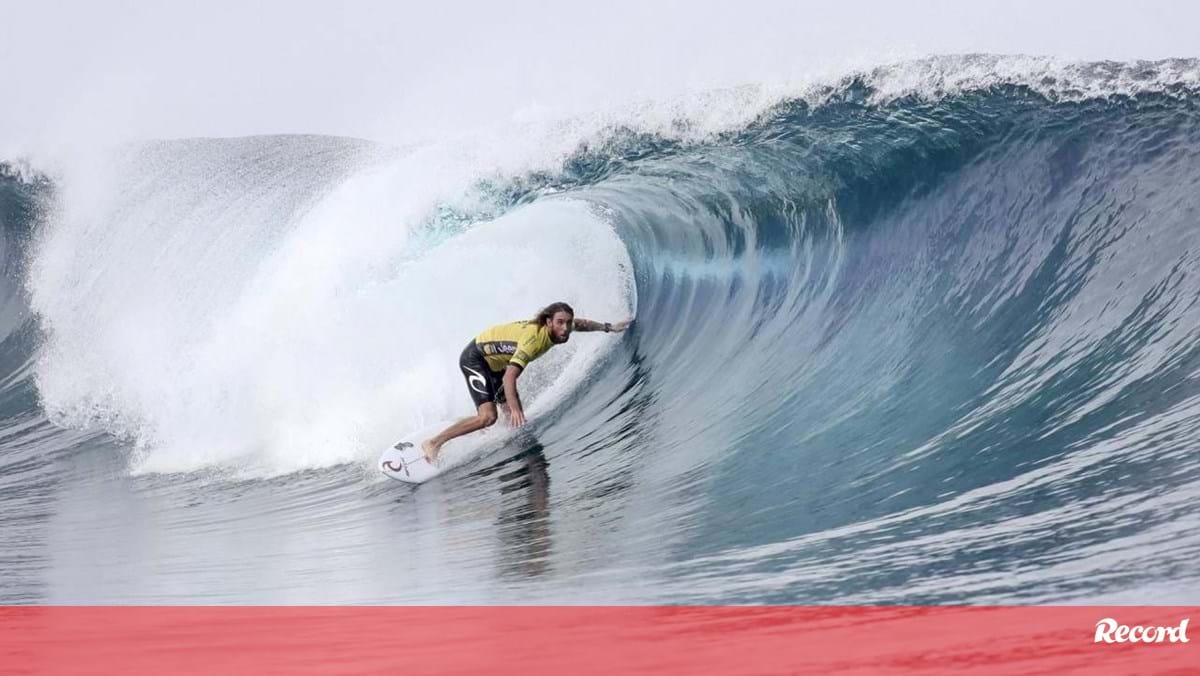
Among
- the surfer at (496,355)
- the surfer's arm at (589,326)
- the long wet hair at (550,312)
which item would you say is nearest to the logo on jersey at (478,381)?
the surfer at (496,355)

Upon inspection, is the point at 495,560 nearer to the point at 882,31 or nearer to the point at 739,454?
the point at 739,454

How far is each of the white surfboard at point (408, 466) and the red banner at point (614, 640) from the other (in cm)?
202

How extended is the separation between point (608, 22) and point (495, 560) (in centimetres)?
1848

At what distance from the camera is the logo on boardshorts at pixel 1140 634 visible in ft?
8.08

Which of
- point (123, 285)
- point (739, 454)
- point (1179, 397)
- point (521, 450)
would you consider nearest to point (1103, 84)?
point (1179, 397)

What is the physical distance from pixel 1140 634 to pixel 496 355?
152 inches

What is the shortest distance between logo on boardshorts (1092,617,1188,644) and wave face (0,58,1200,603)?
0.19m

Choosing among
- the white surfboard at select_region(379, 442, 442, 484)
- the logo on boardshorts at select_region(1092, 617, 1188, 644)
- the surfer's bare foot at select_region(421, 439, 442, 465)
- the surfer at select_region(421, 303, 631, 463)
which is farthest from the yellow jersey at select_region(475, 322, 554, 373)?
the logo on boardshorts at select_region(1092, 617, 1188, 644)

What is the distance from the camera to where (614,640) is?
301cm

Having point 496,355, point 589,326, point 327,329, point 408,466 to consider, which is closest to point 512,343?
point 496,355

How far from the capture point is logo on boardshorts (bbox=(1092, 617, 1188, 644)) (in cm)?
246

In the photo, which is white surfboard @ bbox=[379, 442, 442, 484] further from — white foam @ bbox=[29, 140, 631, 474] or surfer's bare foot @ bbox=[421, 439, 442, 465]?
white foam @ bbox=[29, 140, 631, 474]

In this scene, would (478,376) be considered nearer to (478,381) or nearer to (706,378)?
(478,381)

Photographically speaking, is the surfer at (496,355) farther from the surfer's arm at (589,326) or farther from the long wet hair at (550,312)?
the surfer's arm at (589,326)
